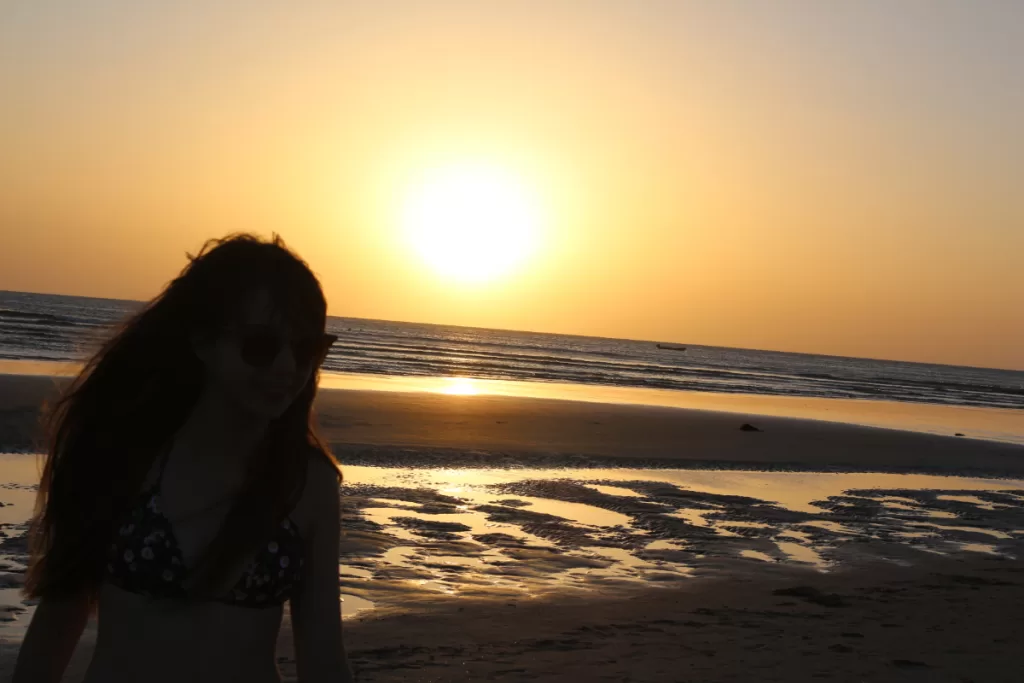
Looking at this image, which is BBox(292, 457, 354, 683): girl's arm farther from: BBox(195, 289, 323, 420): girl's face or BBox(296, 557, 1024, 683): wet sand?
BBox(296, 557, 1024, 683): wet sand

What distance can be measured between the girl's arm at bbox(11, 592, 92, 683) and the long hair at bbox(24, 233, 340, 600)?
40mm

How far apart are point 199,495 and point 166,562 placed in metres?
0.18

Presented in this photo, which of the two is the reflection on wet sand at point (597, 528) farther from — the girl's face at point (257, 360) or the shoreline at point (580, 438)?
the girl's face at point (257, 360)

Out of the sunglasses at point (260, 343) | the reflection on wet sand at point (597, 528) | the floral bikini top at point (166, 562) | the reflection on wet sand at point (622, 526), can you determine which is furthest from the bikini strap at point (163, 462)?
the reflection on wet sand at point (622, 526)

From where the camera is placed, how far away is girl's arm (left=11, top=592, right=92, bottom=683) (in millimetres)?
2354

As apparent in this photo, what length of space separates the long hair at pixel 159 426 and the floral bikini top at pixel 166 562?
37 mm

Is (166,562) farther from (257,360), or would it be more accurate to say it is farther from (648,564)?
(648,564)

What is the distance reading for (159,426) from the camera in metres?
2.51

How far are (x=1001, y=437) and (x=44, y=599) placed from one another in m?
31.1

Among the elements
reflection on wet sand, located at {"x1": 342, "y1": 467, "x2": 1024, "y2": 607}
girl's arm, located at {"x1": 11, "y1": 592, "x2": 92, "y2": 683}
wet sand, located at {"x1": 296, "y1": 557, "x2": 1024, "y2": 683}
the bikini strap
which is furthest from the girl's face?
reflection on wet sand, located at {"x1": 342, "y1": 467, "x2": 1024, "y2": 607}

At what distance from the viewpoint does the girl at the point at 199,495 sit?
2.30 metres

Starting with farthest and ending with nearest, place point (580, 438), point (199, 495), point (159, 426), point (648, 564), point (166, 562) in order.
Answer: point (580, 438)
point (648, 564)
point (159, 426)
point (199, 495)
point (166, 562)

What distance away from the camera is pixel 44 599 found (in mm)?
2402

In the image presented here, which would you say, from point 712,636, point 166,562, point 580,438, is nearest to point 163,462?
point 166,562
